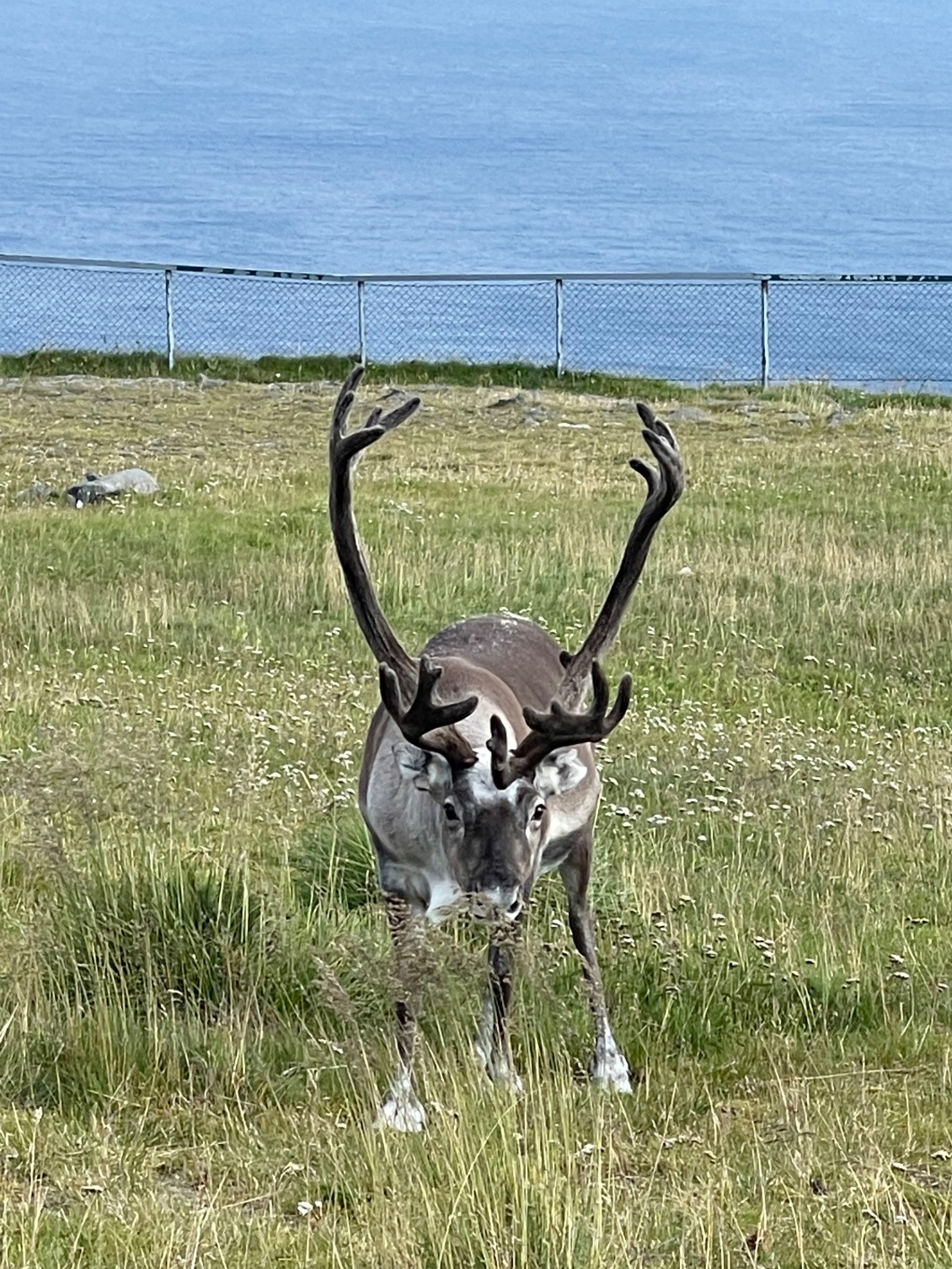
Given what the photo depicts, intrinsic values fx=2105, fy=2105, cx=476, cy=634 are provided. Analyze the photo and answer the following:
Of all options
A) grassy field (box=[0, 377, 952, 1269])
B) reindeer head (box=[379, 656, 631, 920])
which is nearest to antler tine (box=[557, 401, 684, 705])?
reindeer head (box=[379, 656, 631, 920])

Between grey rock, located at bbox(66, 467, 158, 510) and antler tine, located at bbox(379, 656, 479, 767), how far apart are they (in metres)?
11.8

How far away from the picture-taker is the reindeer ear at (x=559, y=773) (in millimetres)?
6168

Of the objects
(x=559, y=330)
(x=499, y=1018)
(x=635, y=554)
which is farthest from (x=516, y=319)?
(x=499, y=1018)

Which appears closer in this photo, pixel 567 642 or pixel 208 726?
pixel 208 726

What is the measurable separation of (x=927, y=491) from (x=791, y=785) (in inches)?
372

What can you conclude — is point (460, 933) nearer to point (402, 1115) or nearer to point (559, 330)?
point (402, 1115)

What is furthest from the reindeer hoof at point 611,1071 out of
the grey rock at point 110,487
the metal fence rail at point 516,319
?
the metal fence rail at point 516,319

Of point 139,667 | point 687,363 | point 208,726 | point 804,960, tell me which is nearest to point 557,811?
point 804,960

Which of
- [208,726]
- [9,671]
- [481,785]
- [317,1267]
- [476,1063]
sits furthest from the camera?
[9,671]

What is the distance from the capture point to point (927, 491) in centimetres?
1833

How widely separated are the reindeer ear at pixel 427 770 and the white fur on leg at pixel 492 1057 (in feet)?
2.32

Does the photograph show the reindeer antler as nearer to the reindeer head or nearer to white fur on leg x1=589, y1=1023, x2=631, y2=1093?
the reindeer head

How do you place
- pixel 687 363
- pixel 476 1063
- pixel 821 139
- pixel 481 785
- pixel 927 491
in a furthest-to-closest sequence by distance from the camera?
pixel 821 139 → pixel 687 363 → pixel 927 491 → pixel 481 785 → pixel 476 1063

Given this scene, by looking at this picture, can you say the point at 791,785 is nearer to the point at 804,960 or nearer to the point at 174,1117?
the point at 804,960
